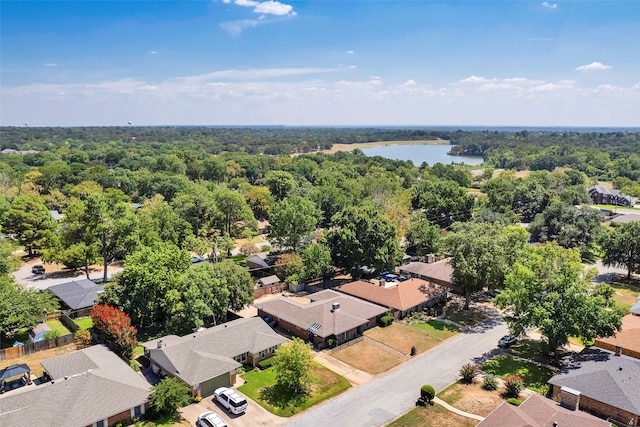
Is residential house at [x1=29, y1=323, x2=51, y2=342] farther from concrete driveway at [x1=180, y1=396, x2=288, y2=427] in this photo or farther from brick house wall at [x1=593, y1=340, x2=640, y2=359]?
brick house wall at [x1=593, y1=340, x2=640, y2=359]

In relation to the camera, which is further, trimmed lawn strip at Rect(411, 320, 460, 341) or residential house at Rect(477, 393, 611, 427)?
trimmed lawn strip at Rect(411, 320, 460, 341)

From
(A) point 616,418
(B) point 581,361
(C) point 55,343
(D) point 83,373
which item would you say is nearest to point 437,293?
(B) point 581,361

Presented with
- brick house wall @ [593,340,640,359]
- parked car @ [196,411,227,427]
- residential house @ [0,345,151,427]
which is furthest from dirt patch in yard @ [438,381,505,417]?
residential house @ [0,345,151,427]

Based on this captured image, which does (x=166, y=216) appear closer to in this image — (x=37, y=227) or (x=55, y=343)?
(x=37, y=227)

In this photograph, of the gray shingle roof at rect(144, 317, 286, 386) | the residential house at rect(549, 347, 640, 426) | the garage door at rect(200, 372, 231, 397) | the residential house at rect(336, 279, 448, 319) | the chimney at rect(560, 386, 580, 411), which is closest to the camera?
the chimney at rect(560, 386, 580, 411)

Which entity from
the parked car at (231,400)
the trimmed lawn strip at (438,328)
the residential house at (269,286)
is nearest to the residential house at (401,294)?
the trimmed lawn strip at (438,328)
